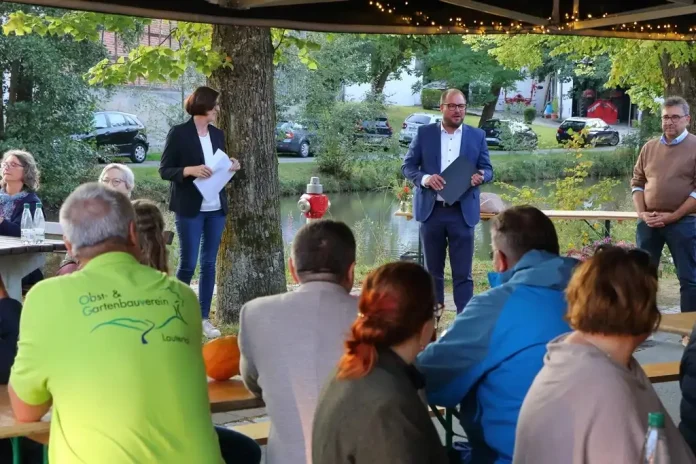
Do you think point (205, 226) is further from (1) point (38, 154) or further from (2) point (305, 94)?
(2) point (305, 94)

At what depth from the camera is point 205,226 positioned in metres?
6.92

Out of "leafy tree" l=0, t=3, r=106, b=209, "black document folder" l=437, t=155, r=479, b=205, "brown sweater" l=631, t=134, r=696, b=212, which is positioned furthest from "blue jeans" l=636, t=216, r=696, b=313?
"leafy tree" l=0, t=3, r=106, b=209

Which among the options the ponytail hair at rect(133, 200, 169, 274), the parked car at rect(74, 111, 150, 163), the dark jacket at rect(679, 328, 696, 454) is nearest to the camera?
the dark jacket at rect(679, 328, 696, 454)

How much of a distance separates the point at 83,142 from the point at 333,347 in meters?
18.5

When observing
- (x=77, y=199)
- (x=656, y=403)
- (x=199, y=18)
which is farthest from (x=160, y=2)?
(x=656, y=403)

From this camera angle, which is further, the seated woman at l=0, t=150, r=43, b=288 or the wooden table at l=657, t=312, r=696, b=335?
the seated woman at l=0, t=150, r=43, b=288

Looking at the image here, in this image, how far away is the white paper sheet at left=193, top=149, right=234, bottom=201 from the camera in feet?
22.1

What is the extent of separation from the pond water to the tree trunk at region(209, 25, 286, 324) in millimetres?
3904

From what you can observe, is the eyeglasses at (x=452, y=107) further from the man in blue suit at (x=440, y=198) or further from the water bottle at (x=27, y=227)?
the water bottle at (x=27, y=227)

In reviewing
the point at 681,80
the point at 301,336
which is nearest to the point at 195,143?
the point at 301,336

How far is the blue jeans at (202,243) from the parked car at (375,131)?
18.4m

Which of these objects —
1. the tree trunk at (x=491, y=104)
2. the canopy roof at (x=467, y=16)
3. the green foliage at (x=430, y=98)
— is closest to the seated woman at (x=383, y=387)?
the canopy roof at (x=467, y=16)

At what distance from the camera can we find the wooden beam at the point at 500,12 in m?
5.64

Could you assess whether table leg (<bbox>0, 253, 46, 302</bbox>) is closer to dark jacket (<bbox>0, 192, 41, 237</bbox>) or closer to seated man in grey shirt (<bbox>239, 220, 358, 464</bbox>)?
dark jacket (<bbox>0, 192, 41, 237</bbox>)
